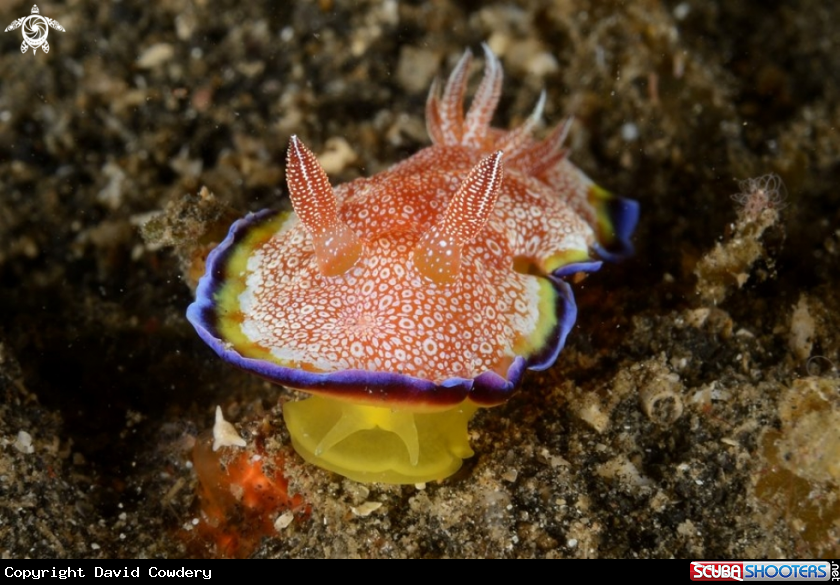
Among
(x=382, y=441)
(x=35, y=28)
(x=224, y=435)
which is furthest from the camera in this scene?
(x=35, y=28)

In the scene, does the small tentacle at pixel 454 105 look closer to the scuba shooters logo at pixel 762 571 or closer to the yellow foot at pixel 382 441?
the yellow foot at pixel 382 441

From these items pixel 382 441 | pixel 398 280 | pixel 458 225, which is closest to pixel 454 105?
pixel 458 225

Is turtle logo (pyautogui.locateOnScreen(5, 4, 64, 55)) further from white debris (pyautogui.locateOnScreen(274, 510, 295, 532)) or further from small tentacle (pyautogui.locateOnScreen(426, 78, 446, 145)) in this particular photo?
white debris (pyautogui.locateOnScreen(274, 510, 295, 532))

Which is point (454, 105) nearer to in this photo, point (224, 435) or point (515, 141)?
point (515, 141)

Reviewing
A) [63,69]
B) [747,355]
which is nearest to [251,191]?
[63,69]

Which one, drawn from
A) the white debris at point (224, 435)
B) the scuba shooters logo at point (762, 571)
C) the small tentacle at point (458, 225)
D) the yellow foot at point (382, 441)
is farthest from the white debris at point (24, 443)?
the scuba shooters logo at point (762, 571)

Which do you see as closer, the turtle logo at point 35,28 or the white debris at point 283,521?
the white debris at point 283,521
